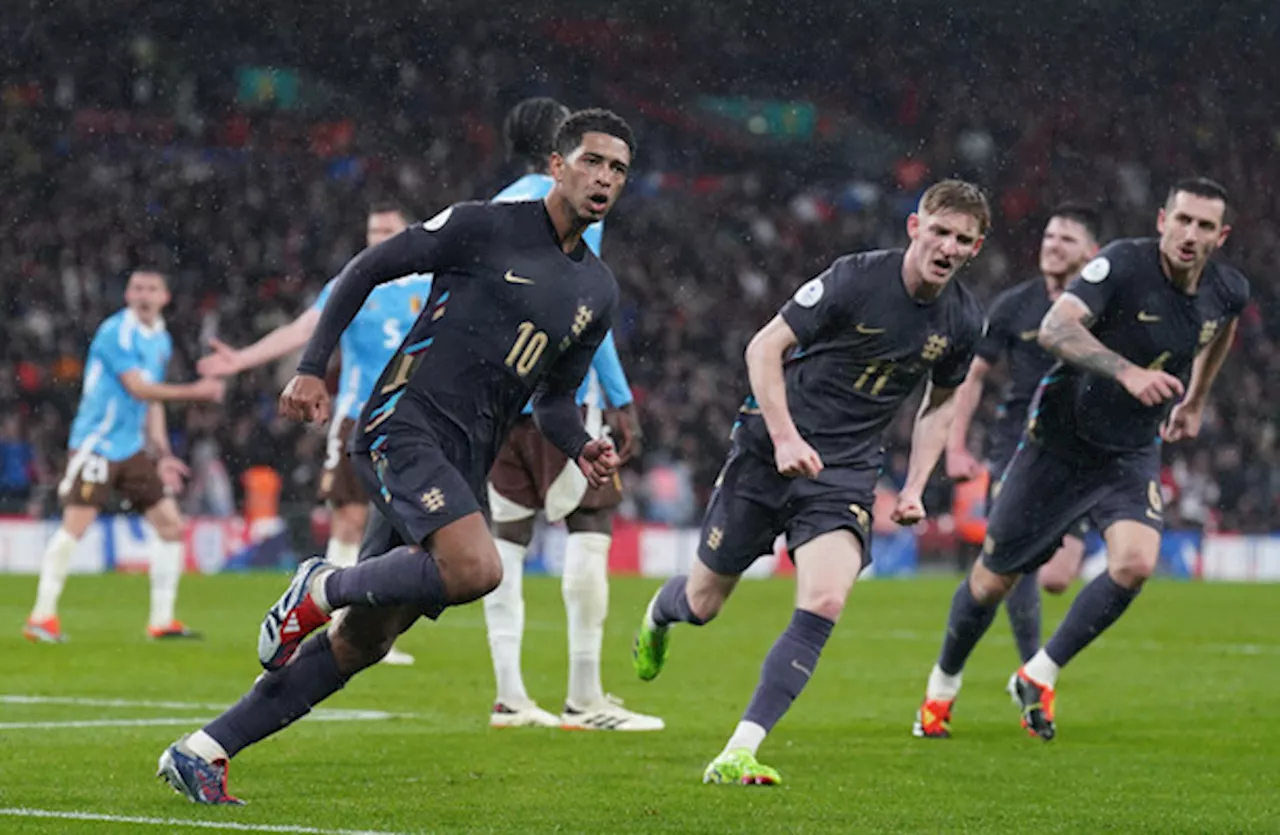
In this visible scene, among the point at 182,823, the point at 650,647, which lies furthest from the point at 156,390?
the point at 182,823

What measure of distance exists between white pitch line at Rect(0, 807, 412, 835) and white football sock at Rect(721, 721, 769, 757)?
66.6 inches

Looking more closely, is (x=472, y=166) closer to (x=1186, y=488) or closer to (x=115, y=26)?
(x=115, y=26)

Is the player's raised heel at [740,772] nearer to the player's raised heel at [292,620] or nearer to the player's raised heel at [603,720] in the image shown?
the player's raised heel at [292,620]

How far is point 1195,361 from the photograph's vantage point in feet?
30.9

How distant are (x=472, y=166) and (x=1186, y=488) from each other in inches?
455

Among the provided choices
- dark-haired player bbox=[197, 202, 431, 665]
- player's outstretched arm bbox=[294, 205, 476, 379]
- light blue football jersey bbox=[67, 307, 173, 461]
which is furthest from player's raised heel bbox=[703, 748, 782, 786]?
light blue football jersey bbox=[67, 307, 173, 461]

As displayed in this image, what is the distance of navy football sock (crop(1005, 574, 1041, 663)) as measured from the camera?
1059 cm

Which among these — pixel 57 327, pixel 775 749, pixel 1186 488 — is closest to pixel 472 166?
pixel 57 327

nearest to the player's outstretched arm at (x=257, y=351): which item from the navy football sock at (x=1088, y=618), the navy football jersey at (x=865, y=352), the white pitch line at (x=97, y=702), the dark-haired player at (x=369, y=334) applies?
the dark-haired player at (x=369, y=334)

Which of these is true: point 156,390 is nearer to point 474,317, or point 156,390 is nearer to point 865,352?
point 865,352

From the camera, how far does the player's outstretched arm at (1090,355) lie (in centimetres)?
795

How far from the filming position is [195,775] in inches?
242

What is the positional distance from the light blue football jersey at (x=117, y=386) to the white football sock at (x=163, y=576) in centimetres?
62

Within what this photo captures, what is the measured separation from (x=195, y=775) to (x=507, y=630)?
9.83ft
